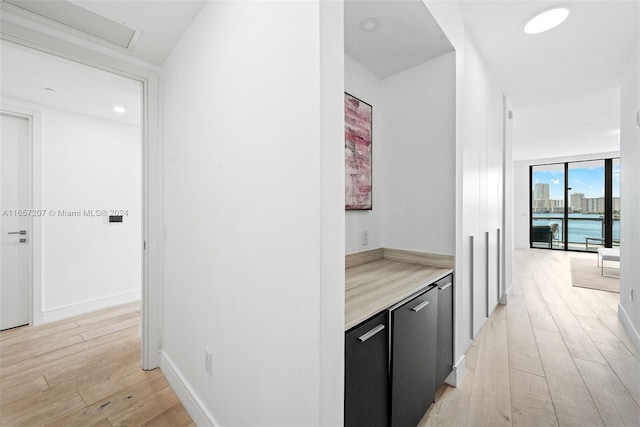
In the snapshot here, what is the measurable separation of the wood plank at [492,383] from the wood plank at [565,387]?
0.83 feet

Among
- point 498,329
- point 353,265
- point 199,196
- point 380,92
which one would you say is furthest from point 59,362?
point 498,329

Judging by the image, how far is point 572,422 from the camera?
60.3 inches

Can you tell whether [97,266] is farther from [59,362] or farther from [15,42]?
[15,42]

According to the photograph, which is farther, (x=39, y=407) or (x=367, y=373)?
(x=39, y=407)

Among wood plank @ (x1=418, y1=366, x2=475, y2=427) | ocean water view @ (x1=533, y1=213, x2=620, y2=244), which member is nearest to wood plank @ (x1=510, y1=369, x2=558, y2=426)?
wood plank @ (x1=418, y1=366, x2=475, y2=427)

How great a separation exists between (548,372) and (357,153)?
7.05ft

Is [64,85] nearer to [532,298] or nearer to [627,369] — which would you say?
[627,369]

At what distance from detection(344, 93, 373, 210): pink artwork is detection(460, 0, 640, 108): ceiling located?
100 centimetres

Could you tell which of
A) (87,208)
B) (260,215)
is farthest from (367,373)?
(87,208)

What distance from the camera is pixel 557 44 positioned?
2.28 metres

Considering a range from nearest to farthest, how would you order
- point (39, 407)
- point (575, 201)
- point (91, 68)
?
point (39, 407) → point (91, 68) → point (575, 201)

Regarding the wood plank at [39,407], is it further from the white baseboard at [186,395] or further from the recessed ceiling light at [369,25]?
the recessed ceiling light at [369,25]

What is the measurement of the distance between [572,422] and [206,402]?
2078mm

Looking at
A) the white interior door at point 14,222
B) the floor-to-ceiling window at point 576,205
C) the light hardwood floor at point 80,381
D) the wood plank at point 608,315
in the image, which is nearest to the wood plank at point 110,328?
the light hardwood floor at point 80,381
